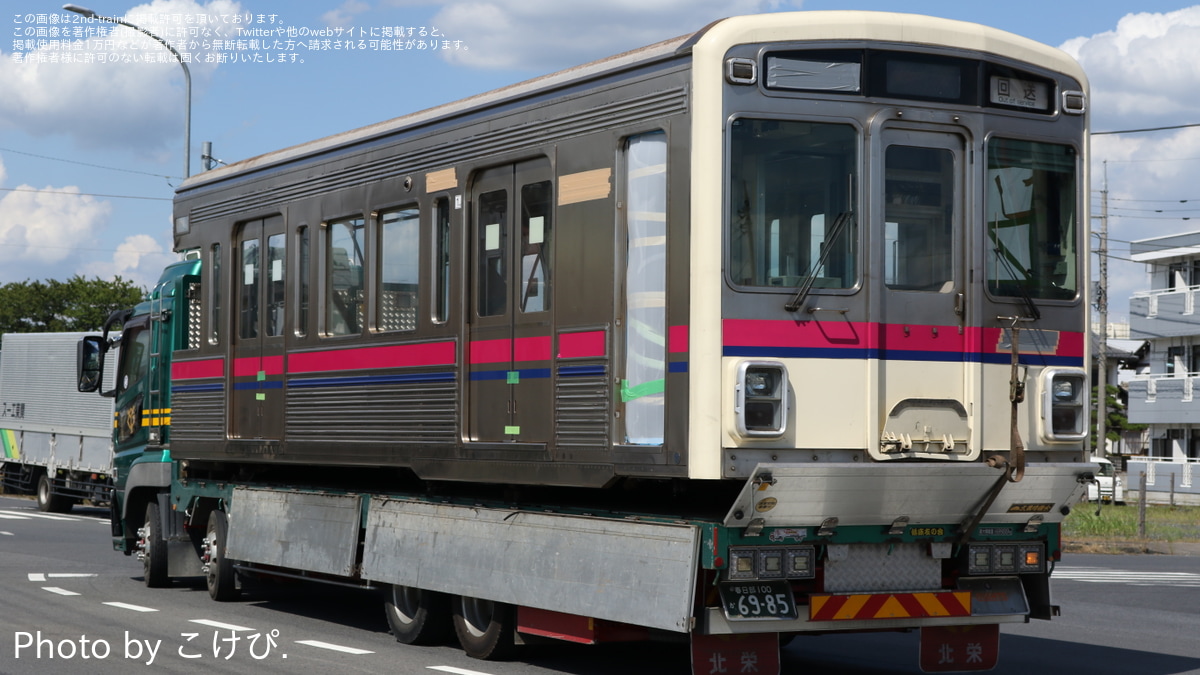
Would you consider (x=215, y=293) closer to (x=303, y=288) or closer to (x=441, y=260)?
(x=303, y=288)

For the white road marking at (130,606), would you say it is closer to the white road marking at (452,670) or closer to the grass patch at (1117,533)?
the white road marking at (452,670)

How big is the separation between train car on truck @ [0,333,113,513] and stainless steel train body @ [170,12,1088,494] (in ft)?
65.8

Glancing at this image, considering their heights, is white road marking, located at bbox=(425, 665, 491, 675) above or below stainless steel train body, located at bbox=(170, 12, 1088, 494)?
below

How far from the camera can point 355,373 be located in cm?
1155

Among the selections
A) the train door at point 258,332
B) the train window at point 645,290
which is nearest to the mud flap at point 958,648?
the train window at point 645,290

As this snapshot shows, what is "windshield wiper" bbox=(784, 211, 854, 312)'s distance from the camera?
8.31 meters

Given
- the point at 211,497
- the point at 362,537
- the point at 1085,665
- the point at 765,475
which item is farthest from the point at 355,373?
the point at 1085,665

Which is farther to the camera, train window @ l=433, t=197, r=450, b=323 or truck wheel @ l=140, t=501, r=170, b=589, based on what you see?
truck wheel @ l=140, t=501, r=170, b=589

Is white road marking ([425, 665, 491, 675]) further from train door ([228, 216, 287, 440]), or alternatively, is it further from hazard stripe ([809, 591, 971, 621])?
train door ([228, 216, 287, 440])

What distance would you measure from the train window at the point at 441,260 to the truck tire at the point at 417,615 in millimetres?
2031

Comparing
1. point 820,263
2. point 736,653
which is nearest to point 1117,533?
point 736,653

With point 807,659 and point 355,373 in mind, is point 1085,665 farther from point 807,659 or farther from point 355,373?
point 355,373

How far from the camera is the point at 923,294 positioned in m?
8.70

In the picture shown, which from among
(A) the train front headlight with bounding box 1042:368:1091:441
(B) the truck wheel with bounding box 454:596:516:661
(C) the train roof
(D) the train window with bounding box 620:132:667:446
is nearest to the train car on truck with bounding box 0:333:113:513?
(B) the truck wheel with bounding box 454:596:516:661
